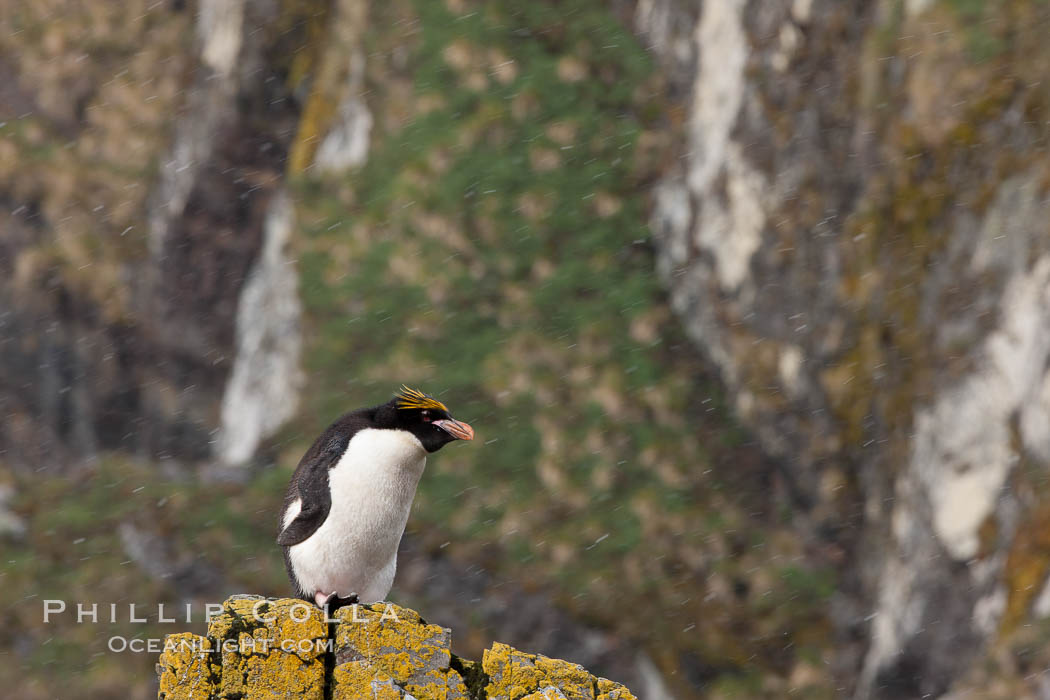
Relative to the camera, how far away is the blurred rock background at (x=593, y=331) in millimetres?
21656

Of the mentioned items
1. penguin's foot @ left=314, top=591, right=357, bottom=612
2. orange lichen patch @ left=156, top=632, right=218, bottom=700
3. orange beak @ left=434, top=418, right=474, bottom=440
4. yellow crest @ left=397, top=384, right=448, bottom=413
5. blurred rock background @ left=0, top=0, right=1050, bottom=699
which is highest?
yellow crest @ left=397, top=384, right=448, bottom=413

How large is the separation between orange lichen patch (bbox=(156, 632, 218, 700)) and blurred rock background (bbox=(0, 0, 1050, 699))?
1499 centimetres

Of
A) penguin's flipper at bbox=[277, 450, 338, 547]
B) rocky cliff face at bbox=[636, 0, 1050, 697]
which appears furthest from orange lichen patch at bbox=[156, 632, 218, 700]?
rocky cliff face at bbox=[636, 0, 1050, 697]

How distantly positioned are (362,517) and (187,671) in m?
1.77

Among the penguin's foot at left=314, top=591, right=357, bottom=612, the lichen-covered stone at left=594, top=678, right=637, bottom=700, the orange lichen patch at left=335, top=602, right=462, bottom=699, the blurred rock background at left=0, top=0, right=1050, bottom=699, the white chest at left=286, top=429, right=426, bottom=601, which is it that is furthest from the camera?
the blurred rock background at left=0, top=0, right=1050, bottom=699

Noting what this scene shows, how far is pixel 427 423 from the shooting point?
8172mm

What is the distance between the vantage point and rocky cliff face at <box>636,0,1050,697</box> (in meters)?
20.7

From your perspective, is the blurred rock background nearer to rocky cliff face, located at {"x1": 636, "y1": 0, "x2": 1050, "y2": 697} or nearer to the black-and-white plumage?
rocky cliff face, located at {"x1": 636, "y1": 0, "x2": 1050, "y2": 697}

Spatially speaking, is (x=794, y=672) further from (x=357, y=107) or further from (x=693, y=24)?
(x=357, y=107)

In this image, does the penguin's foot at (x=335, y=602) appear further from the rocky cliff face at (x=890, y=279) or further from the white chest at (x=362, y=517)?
the rocky cliff face at (x=890, y=279)

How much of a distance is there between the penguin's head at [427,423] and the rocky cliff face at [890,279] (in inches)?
561

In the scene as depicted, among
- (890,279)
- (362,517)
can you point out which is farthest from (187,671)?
(890,279)

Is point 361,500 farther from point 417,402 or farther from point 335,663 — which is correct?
point 335,663

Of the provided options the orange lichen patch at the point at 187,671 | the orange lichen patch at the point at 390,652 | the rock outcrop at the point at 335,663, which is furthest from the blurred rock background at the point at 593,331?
the orange lichen patch at the point at 187,671
